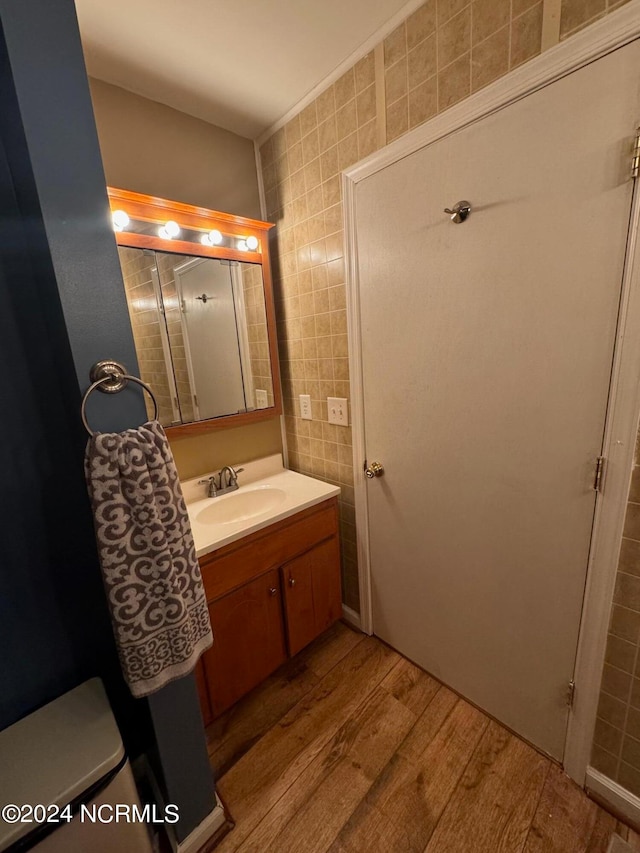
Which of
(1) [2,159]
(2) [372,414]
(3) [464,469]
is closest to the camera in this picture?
(1) [2,159]

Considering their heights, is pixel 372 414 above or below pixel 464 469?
above

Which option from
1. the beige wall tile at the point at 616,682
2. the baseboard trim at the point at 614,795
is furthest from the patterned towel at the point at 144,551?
the baseboard trim at the point at 614,795

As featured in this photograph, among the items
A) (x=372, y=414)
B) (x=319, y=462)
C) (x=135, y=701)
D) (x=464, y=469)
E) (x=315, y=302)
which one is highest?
(x=315, y=302)

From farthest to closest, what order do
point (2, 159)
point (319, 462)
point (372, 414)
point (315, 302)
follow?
1. point (319, 462)
2. point (315, 302)
3. point (372, 414)
4. point (2, 159)

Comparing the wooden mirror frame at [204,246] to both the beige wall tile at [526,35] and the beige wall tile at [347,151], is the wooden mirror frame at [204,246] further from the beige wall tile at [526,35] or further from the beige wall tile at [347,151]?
the beige wall tile at [526,35]

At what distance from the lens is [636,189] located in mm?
766

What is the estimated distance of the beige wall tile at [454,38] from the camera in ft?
3.08

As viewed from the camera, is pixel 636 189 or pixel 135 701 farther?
pixel 135 701

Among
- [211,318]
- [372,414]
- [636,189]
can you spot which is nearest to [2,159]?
[211,318]

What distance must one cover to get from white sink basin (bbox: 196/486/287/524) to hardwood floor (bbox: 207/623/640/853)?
29.5 inches

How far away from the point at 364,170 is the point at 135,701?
193 cm

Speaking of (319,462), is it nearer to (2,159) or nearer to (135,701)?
(135,701)

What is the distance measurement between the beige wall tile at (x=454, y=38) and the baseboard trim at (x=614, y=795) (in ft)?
7.12

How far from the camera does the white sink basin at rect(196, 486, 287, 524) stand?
4.95ft
